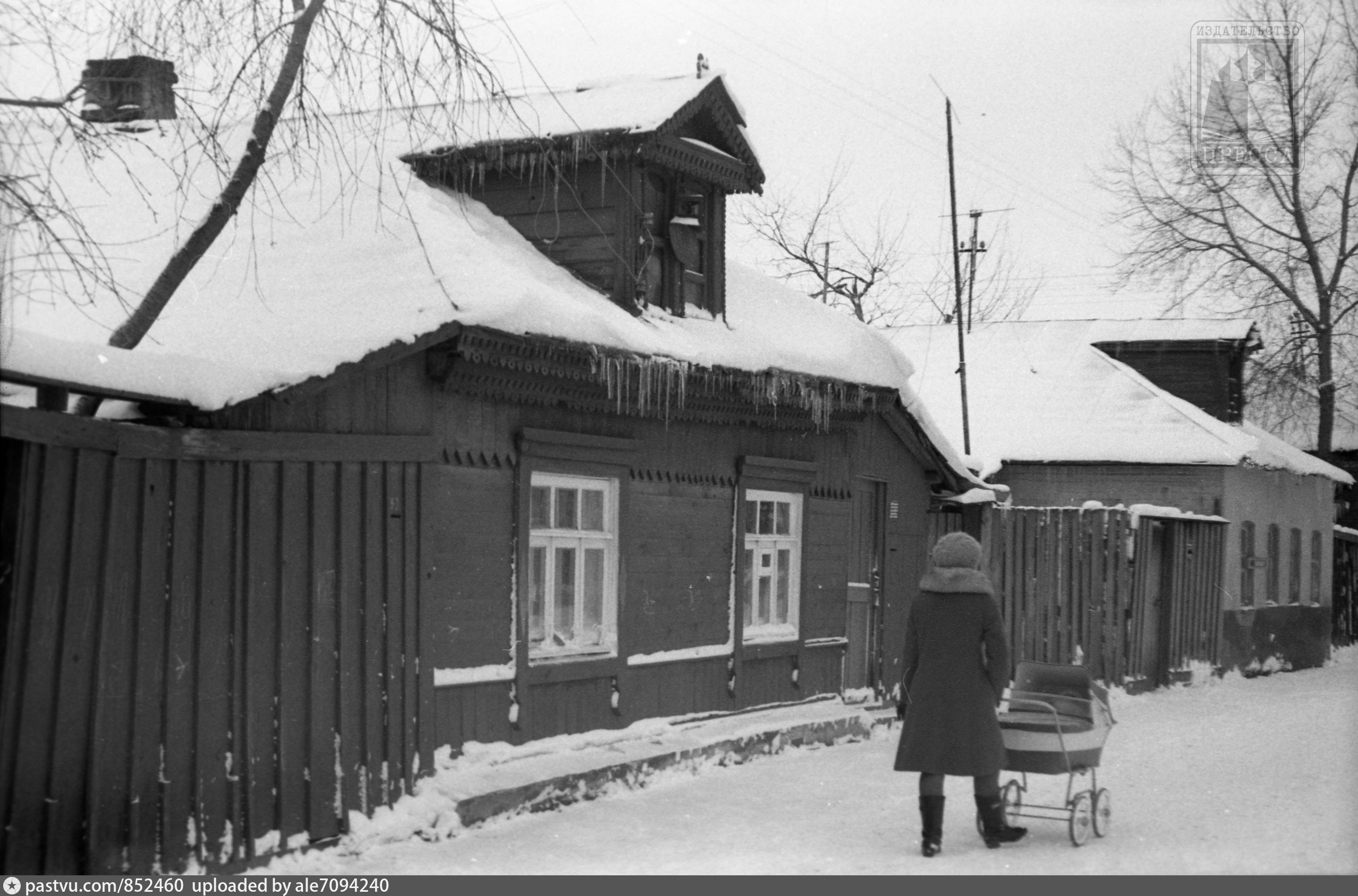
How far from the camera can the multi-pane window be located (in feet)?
35.2

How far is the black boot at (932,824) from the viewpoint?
8.19 metres

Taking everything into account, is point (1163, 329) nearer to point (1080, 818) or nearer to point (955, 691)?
point (1080, 818)

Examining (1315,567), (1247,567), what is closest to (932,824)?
(1247,567)

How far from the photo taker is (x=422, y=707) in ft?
30.3

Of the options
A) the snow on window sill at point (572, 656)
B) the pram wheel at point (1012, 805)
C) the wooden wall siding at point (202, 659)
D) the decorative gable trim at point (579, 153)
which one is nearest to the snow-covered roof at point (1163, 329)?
the decorative gable trim at point (579, 153)

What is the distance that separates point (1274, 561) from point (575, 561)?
1798 centimetres

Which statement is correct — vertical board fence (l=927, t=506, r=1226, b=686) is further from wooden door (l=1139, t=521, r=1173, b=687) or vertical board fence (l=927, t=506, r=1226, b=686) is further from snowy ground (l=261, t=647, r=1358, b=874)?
snowy ground (l=261, t=647, r=1358, b=874)

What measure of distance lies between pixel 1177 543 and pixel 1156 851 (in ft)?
39.3

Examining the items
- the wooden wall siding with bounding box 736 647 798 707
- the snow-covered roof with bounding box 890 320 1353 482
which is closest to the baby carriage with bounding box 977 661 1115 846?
the wooden wall siding with bounding box 736 647 798 707

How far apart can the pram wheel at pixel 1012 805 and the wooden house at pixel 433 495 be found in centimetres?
311

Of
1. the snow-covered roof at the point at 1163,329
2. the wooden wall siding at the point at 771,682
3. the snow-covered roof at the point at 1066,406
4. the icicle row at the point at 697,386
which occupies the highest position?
the snow-covered roof at the point at 1163,329

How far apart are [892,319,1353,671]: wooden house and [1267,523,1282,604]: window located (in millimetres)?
35

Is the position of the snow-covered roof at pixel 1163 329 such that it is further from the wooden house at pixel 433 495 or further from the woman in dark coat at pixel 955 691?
the woman in dark coat at pixel 955 691
